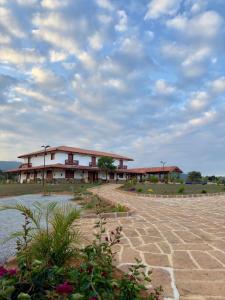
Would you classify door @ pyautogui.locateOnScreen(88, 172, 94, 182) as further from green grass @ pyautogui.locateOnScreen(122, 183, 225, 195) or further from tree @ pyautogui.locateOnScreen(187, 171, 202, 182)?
green grass @ pyautogui.locateOnScreen(122, 183, 225, 195)

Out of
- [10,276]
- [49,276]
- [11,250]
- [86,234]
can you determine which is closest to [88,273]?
[49,276]

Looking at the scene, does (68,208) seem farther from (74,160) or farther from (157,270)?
(74,160)

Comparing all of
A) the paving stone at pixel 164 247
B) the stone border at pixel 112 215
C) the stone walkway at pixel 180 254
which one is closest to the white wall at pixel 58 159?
the stone border at pixel 112 215

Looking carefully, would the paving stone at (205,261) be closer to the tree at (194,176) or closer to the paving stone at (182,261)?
the paving stone at (182,261)

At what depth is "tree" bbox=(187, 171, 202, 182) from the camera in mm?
48812

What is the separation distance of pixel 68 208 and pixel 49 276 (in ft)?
5.11

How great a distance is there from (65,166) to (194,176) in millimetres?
22982

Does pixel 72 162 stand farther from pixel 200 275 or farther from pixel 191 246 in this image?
pixel 200 275

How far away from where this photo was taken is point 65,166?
43188 mm

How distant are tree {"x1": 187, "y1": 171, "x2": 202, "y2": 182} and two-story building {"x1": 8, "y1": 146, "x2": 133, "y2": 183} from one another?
1166cm

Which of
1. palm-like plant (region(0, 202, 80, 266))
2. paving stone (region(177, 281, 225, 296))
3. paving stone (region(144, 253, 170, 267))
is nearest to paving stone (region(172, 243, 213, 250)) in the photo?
paving stone (region(144, 253, 170, 267))

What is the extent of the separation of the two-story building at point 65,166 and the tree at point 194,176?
11.7 meters

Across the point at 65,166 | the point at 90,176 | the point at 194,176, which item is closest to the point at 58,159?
the point at 65,166

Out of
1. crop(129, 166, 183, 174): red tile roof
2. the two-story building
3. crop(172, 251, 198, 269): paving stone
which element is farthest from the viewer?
crop(129, 166, 183, 174): red tile roof
